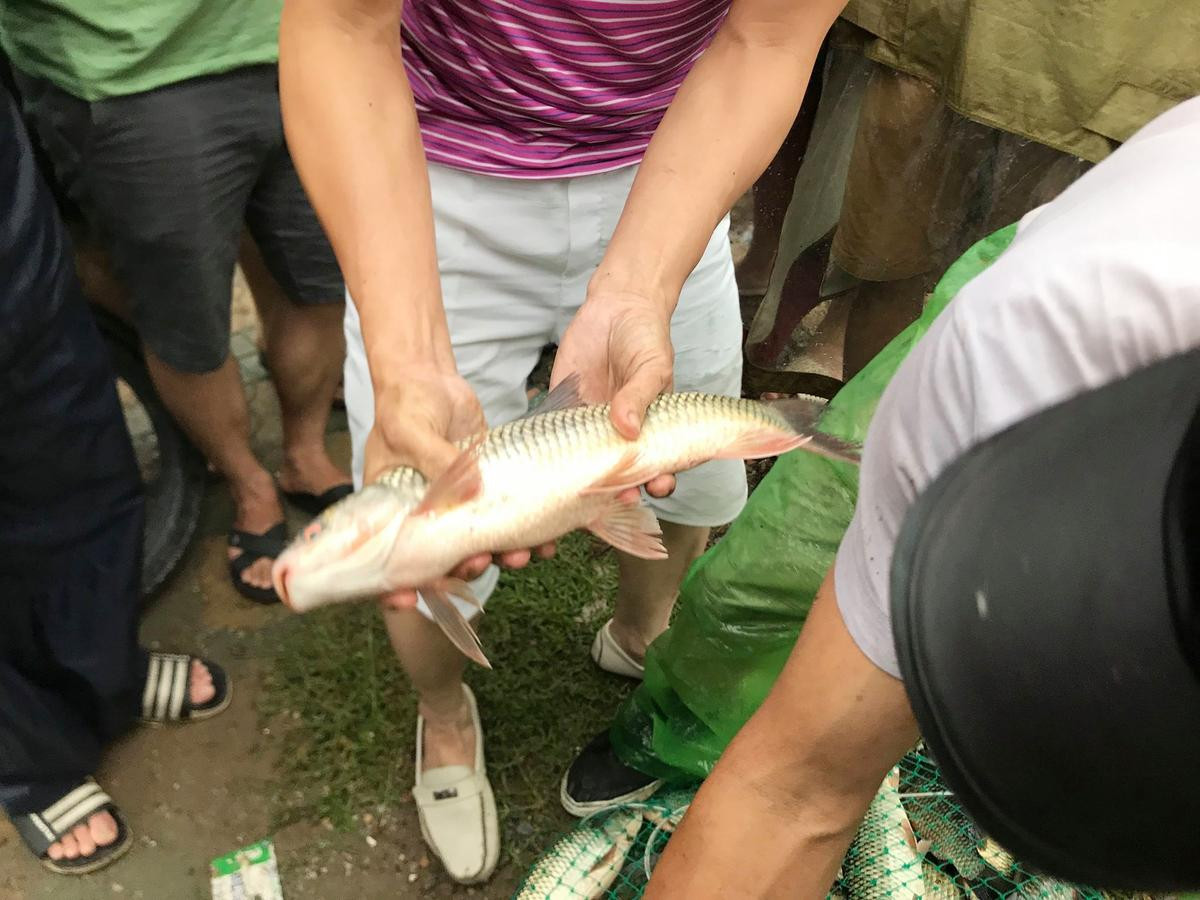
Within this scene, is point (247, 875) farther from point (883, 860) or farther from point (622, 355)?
point (622, 355)

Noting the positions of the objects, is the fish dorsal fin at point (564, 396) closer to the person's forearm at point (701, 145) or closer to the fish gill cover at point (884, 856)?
the person's forearm at point (701, 145)

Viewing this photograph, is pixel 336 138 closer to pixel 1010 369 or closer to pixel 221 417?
pixel 1010 369

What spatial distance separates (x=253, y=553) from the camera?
104 inches

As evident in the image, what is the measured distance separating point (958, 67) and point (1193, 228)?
4.47 ft

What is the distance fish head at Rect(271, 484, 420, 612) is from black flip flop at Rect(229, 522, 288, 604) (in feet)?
4.96

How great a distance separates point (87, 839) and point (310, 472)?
115 cm

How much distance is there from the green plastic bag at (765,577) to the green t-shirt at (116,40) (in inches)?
60.4

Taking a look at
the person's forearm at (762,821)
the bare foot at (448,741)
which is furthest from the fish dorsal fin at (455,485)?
the bare foot at (448,741)

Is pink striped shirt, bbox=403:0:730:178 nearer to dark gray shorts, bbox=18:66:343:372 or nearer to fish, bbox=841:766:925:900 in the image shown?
dark gray shorts, bbox=18:66:343:372

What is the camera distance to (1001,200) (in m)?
2.34

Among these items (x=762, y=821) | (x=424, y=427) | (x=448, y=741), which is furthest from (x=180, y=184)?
(x=762, y=821)

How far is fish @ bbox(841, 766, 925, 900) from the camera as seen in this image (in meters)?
1.57

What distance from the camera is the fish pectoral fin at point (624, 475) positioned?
1.28 meters

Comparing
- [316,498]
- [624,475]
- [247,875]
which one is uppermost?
[624,475]
